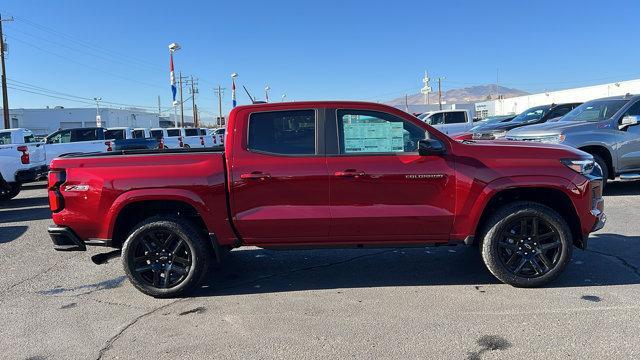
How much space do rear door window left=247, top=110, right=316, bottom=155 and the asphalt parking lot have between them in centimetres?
143

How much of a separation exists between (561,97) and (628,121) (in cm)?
5139

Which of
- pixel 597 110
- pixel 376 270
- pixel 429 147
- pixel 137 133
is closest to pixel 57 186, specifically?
pixel 376 270

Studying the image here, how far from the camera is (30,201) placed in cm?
1186

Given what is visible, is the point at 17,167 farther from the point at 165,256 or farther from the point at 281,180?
the point at 281,180

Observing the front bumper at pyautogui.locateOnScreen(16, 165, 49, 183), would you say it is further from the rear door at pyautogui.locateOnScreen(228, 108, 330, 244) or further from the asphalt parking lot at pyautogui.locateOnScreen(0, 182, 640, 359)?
the rear door at pyautogui.locateOnScreen(228, 108, 330, 244)

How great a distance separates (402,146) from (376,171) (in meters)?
0.39

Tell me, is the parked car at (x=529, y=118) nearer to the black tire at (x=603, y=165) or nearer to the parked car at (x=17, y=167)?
the black tire at (x=603, y=165)

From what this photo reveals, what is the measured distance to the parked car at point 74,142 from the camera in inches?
603

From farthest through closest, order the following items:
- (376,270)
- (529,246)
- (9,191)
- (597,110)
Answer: (9,191), (597,110), (376,270), (529,246)

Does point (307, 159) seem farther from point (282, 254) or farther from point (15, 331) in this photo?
point (15, 331)

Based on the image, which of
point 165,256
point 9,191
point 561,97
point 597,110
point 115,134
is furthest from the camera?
point 561,97

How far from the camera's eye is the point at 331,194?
15.2ft

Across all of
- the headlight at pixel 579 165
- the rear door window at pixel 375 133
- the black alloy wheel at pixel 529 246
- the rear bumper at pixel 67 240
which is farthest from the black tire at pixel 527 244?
the rear bumper at pixel 67 240

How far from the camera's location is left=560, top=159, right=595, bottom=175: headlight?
4.67 meters
